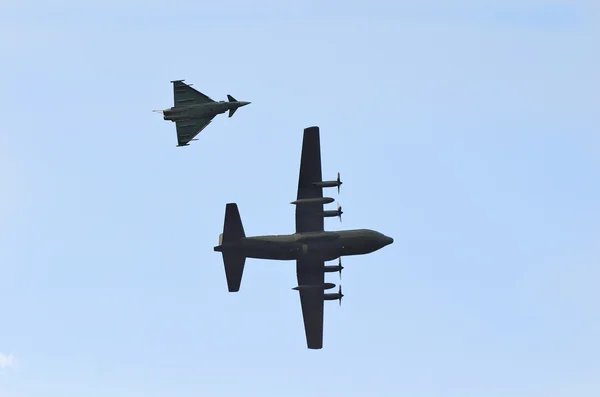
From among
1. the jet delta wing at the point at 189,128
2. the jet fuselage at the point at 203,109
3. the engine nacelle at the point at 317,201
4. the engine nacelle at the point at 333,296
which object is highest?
the jet fuselage at the point at 203,109

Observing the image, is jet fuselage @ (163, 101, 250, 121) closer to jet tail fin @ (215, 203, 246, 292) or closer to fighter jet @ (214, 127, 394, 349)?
fighter jet @ (214, 127, 394, 349)

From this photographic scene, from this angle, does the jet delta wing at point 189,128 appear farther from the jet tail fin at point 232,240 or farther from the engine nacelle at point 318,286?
the engine nacelle at point 318,286

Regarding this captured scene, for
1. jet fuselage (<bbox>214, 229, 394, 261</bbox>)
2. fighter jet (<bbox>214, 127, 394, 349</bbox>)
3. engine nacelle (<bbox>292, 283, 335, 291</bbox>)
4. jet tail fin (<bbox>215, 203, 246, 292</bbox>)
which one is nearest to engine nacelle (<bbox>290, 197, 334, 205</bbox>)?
fighter jet (<bbox>214, 127, 394, 349</bbox>)

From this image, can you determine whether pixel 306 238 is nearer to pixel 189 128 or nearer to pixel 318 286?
pixel 318 286

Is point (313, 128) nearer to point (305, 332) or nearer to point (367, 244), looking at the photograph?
point (367, 244)

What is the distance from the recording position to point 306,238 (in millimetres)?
84062

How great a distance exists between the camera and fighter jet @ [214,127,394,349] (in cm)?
8356

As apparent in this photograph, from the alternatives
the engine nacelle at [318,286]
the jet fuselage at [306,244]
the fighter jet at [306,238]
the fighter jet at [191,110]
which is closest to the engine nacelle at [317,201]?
the fighter jet at [306,238]

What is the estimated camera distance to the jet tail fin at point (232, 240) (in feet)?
274

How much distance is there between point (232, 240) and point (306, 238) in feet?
21.4

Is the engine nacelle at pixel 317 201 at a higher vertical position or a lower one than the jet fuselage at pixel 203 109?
lower

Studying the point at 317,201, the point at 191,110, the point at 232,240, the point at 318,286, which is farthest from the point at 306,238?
the point at 191,110

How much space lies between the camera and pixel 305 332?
3501 inches

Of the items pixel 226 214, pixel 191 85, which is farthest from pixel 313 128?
pixel 191 85
